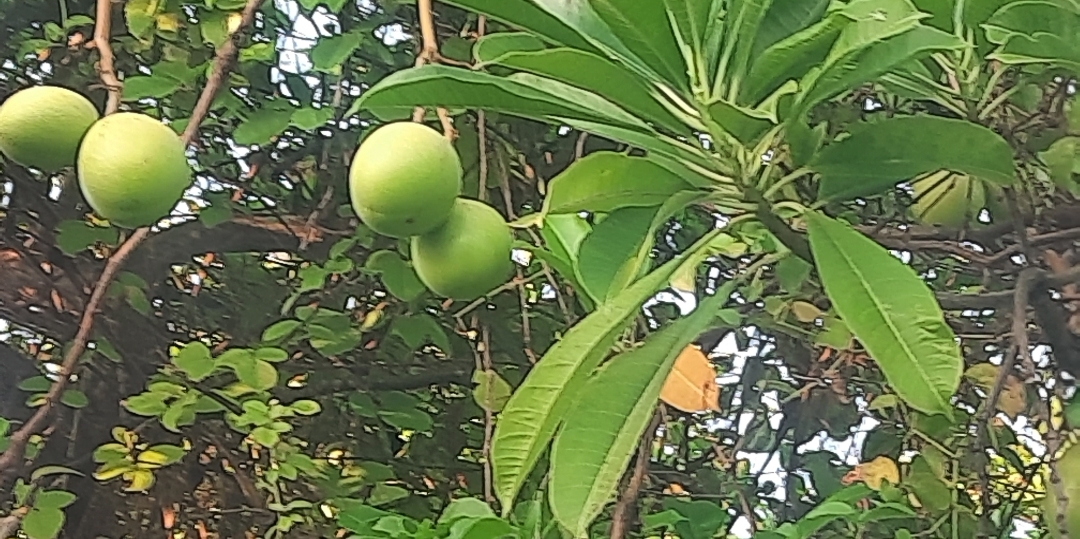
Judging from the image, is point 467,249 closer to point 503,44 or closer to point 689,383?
point 503,44

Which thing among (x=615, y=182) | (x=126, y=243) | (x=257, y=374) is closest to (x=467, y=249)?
(x=615, y=182)

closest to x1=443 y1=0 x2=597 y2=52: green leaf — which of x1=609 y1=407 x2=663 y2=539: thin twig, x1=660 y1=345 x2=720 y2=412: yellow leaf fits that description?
x1=609 y1=407 x2=663 y2=539: thin twig

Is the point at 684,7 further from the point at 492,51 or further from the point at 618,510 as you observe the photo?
the point at 618,510

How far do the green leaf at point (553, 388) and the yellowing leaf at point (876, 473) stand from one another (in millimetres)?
658

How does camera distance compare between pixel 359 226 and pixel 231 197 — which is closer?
pixel 359 226

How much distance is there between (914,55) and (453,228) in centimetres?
32

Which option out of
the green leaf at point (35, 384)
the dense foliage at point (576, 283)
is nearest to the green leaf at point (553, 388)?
the dense foliage at point (576, 283)

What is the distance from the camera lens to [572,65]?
53cm

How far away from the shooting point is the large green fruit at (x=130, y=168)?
73 cm

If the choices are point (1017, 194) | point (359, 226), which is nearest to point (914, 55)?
point (1017, 194)

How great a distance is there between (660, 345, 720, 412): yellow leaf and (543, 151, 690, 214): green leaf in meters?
0.29

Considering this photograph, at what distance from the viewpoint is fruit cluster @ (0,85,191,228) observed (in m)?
0.73

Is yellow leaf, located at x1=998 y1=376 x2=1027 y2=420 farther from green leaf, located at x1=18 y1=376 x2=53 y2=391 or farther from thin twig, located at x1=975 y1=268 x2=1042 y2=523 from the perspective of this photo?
green leaf, located at x1=18 y1=376 x2=53 y2=391

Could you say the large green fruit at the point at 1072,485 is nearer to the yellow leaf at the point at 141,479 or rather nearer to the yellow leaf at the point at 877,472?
the yellow leaf at the point at 877,472
